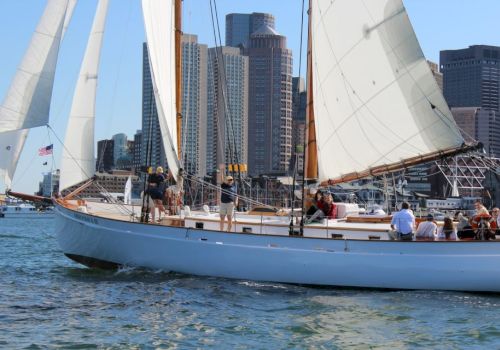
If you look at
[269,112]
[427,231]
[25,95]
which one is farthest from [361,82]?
[269,112]

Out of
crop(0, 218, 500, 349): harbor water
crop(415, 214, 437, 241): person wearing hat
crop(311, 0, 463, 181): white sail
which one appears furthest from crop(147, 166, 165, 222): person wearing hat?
crop(415, 214, 437, 241): person wearing hat

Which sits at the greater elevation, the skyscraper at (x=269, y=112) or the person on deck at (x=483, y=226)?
the skyscraper at (x=269, y=112)

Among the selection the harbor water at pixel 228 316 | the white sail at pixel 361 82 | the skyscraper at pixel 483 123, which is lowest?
the harbor water at pixel 228 316

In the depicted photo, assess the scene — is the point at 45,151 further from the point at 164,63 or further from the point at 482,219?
the point at 482,219

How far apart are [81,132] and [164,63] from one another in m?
3.26

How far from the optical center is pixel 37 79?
25.4 m

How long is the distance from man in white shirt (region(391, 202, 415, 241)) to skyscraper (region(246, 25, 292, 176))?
527 ft

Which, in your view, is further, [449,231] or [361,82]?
[361,82]

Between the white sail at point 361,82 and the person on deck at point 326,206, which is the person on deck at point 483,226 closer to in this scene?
the white sail at point 361,82

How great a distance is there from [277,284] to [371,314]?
4.31 metres

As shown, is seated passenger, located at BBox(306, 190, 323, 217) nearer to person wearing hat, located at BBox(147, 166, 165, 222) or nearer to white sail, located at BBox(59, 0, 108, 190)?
person wearing hat, located at BBox(147, 166, 165, 222)

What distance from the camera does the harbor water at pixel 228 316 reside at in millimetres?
15742

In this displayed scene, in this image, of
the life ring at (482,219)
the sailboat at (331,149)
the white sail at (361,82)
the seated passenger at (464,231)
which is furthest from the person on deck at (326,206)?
the life ring at (482,219)

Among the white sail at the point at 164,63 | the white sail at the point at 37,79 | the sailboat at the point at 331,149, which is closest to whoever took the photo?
the sailboat at the point at 331,149
